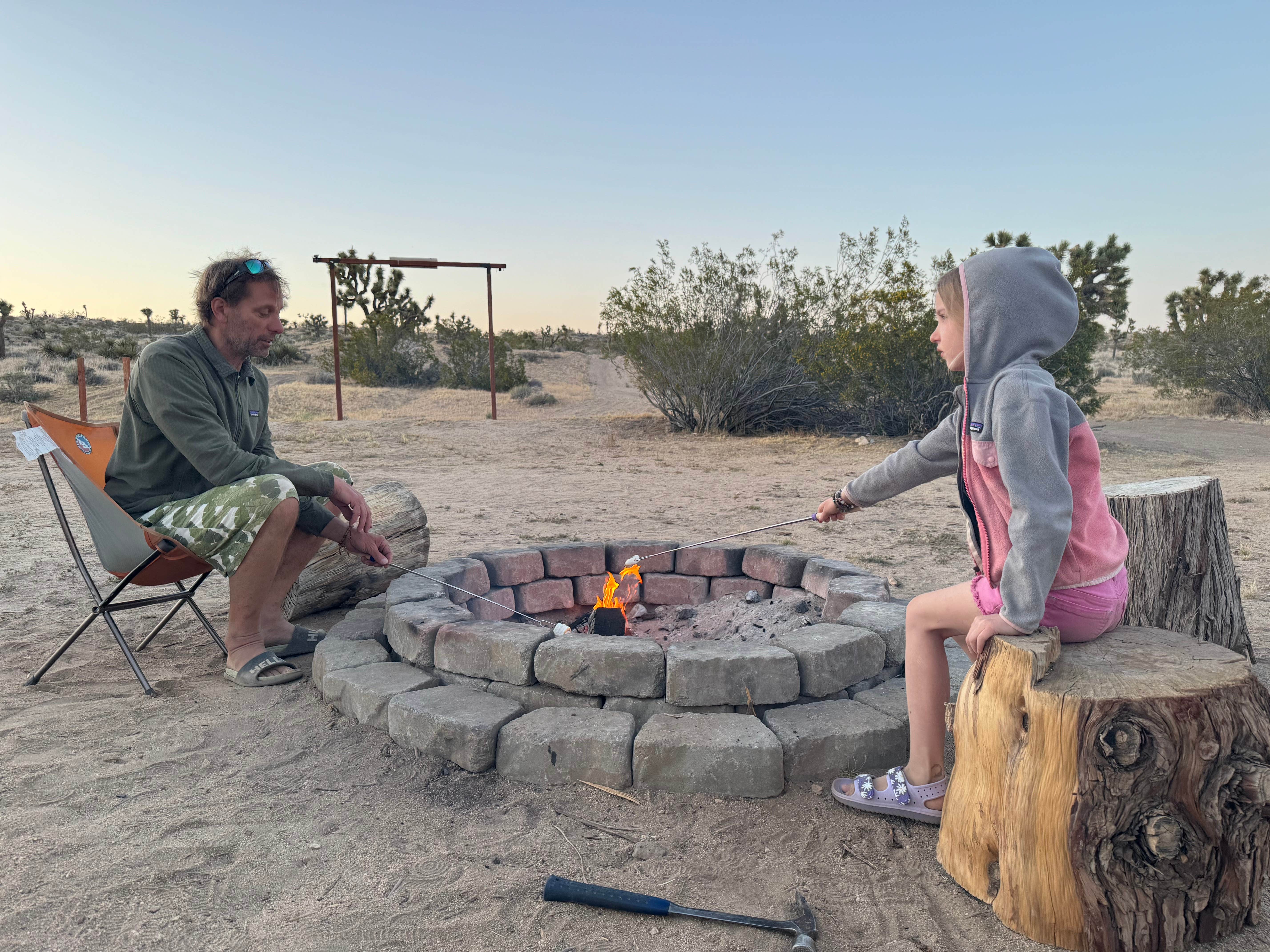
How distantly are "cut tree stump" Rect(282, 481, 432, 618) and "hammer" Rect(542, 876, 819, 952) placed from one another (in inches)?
86.8

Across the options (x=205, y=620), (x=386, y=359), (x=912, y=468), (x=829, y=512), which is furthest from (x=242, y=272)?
(x=386, y=359)

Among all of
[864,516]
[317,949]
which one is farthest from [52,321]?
[317,949]

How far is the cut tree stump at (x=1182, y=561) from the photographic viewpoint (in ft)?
8.83

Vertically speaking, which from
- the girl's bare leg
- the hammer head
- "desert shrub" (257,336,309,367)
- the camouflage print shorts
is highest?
"desert shrub" (257,336,309,367)

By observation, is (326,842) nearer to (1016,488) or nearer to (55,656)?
(55,656)

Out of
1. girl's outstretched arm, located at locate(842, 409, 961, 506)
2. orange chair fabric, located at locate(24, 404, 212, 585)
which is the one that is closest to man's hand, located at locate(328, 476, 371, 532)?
orange chair fabric, located at locate(24, 404, 212, 585)

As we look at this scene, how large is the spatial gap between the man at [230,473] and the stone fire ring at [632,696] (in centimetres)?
35

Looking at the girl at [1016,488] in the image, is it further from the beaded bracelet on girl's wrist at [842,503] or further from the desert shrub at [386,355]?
the desert shrub at [386,355]

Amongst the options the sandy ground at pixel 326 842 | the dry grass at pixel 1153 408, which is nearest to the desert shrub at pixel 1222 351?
the dry grass at pixel 1153 408

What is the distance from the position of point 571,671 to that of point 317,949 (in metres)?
1.14

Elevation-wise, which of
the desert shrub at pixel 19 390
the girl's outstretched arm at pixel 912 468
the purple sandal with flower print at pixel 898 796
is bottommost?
the purple sandal with flower print at pixel 898 796

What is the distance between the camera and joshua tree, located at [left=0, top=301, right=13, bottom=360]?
66.3 ft

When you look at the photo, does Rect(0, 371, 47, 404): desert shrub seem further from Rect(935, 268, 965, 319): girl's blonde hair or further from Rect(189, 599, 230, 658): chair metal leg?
Rect(935, 268, 965, 319): girl's blonde hair

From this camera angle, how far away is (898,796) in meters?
2.27
